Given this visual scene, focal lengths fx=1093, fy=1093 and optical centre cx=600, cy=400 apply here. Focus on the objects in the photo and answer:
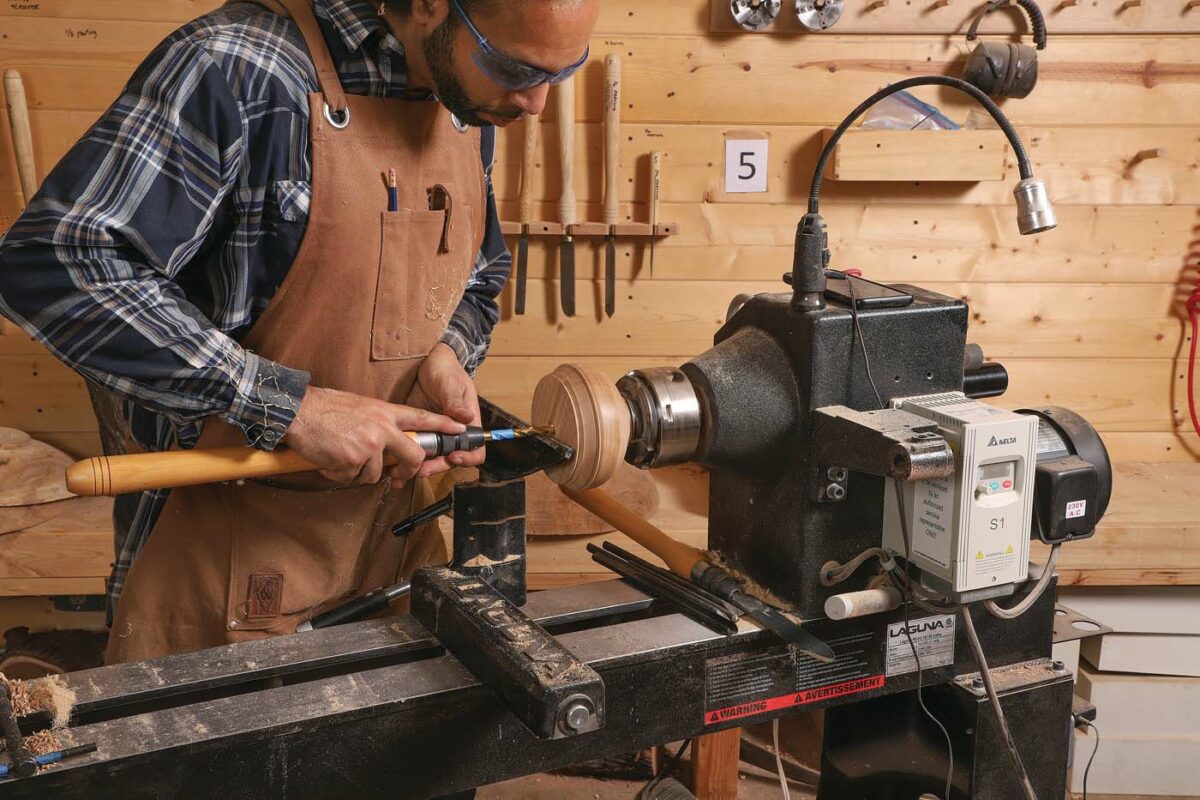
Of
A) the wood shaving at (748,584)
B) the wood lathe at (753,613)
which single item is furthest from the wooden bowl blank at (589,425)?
the wood shaving at (748,584)

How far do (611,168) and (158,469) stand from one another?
69.9 inches

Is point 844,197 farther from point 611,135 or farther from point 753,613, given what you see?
point 753,613

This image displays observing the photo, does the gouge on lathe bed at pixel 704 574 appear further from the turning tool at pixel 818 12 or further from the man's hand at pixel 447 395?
the turning tool at pixel 818 12

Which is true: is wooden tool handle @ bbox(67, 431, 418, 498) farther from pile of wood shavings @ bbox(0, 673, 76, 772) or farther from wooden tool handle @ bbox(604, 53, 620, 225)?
wooden tool handle @ bbox(604, 53, 620, 225)

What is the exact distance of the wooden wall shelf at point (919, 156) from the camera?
2.66 meters

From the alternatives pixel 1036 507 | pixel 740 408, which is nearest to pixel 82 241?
pixel 740 408

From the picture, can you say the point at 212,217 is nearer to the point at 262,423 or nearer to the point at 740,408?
the point at 262,423

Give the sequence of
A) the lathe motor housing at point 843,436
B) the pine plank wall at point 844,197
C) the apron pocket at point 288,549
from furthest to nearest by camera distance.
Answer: the pine plank wall at point 844,197
the apron pocket at point 288,549
the lathe motor housing at point 843,436

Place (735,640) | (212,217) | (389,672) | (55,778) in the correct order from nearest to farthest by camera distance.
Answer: (55,778)
(389,672)
(735,640)
(212,217)

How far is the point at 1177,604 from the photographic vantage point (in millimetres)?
2652

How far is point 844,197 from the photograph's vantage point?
283 cm

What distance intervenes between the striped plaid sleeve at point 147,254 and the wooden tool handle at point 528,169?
4.61 ft

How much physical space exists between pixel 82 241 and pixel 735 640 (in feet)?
→ 2.79

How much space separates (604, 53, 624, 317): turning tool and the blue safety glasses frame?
1.31m
